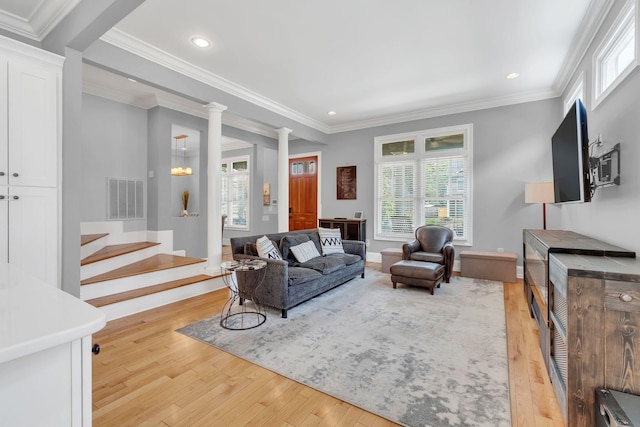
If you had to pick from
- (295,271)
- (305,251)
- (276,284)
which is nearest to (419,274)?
(305,251)

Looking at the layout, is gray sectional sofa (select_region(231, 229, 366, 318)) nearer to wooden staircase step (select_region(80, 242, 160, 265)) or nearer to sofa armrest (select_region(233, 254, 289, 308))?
sofa armrest (select_region(233, 254, 289, 308))

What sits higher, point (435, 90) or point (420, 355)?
point (435, 90)

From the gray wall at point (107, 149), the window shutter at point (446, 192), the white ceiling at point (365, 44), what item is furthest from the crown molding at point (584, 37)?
the gray wall at point (107, 149)

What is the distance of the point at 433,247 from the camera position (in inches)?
194

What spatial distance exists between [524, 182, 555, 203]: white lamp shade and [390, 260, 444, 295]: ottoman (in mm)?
1610

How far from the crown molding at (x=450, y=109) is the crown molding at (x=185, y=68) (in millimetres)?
1435

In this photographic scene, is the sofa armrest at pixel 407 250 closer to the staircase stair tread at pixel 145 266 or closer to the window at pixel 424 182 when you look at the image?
the window at pixel 424 182

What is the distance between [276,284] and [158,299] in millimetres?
1497

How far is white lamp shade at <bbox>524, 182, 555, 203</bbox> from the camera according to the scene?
13.6 feet

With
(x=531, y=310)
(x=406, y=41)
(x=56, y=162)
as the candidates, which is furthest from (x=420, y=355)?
(x=56, y=162)

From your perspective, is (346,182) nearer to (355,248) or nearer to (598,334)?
(355,248)

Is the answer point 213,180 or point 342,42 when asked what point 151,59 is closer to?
point 213,180

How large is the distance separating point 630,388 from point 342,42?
3.54 meters

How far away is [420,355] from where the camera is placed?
7.90ft
